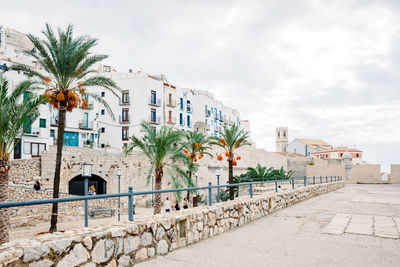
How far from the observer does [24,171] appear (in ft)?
73.6

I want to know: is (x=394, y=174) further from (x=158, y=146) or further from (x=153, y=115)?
(x=158, y=146)

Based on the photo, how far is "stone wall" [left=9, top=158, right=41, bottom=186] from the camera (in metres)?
22.0

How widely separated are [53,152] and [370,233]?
2214cm

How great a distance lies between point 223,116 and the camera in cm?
6144

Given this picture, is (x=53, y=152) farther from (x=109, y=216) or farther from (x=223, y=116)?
(x=223, y=116)

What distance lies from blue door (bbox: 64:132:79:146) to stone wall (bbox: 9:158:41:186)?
35.3ft

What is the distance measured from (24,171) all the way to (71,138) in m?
12.3

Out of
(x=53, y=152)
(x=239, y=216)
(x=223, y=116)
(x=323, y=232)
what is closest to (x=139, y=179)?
(x=53, y=152)

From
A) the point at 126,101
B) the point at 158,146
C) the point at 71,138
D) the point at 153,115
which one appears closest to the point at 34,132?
the point at 71,138


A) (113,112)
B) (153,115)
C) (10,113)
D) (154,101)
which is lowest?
(10,113)

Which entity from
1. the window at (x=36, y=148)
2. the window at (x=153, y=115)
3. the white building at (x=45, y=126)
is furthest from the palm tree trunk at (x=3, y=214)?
the window at (x=153, y=115)

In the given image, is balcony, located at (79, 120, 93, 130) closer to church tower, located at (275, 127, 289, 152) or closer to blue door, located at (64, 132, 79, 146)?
blue door, located at (64, 132, 79, 146)

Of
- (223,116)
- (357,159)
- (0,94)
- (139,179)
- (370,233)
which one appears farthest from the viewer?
(357,159)

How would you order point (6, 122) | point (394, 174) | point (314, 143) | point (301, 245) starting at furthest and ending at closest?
point (314, 143) < point (394, 174) < point (6, 122) < point (301, 245)
